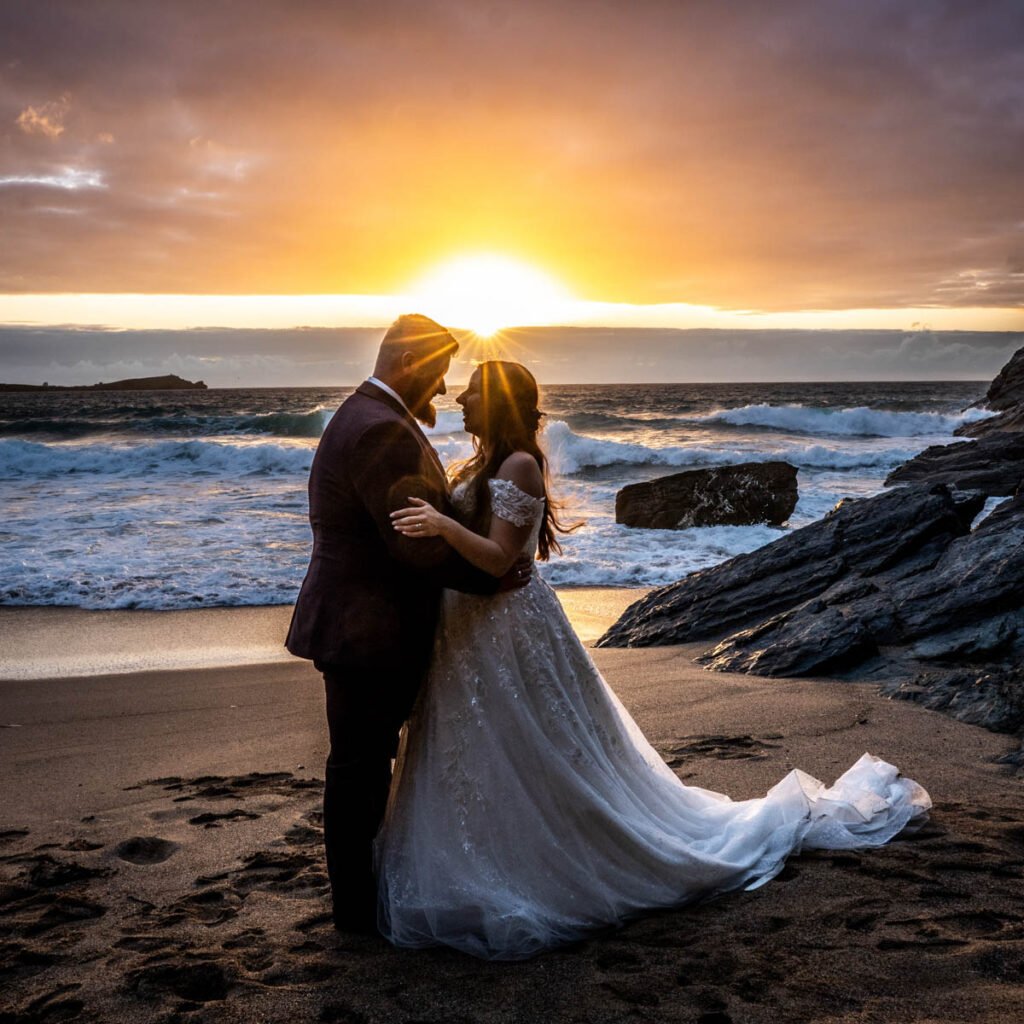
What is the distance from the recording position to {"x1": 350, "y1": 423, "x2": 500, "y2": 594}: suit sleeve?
312 centimetres

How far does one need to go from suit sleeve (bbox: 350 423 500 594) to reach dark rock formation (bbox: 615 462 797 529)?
1321cm

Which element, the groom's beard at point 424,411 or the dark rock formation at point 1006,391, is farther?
the dark rock formation at point 1006,391

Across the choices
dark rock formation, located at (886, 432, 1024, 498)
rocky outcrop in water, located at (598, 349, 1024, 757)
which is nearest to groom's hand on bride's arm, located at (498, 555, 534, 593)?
rocky outcrop in water, located at (598, 349, 1024, 757)

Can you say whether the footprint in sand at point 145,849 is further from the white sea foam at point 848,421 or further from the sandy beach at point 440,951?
the white sea foam at point 848,421

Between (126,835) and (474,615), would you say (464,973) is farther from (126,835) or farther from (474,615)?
(126,835)

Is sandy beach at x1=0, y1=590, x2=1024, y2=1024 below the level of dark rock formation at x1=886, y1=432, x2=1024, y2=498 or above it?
below

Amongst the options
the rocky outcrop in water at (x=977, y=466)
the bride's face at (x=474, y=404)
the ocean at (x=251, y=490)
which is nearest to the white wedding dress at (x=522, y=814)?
the bride's face at (x=474, y=404)

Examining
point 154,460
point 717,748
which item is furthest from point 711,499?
point 154,460

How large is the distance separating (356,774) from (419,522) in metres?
0.97

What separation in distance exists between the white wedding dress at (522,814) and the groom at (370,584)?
11cm

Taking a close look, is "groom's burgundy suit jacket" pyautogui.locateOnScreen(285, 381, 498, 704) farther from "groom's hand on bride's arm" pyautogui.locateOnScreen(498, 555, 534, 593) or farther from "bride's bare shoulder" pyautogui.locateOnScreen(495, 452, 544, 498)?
"bride's bare shoulder" pyautogui.locateOnScreen(495, 452, 544, 498)

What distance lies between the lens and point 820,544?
28.6 feet

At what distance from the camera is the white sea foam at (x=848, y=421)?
152 feet

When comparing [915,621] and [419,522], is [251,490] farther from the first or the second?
[419,522]
